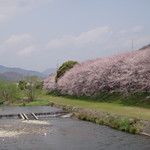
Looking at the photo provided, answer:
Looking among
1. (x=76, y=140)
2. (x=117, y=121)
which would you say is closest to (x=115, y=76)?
(x=117, y=121)

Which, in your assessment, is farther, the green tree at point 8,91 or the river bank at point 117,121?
the green tree at point 8,91

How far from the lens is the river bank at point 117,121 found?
34.9 metres

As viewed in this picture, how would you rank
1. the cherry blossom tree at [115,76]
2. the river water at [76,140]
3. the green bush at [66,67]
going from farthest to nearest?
the green bush at [66,67], the cherry blossom tree at [115,76], the river water at [76,140]

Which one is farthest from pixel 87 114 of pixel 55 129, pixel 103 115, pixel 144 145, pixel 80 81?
pixel 80 81

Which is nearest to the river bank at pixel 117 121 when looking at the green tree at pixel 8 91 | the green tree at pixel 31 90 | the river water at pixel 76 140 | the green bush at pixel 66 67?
the river water at pixel 76 140

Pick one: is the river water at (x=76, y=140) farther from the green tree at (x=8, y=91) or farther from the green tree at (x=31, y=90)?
the green tree at (x=8, y=91)

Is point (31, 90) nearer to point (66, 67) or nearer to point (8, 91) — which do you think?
point (8, 91)

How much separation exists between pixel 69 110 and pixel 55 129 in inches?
774

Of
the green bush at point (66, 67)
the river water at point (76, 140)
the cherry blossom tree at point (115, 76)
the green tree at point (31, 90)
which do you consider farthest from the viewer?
the green bush at point (66, 67)

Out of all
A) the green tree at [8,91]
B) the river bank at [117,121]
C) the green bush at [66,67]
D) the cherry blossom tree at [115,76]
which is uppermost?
the green bush at [66,67]

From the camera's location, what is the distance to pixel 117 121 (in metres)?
39.5

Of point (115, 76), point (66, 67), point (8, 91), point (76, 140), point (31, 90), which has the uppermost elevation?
point (66, 67)

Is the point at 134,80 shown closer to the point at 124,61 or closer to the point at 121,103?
the point at 121,103

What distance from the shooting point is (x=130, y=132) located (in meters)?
35.8
